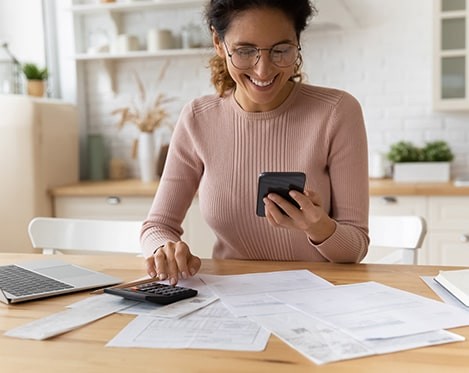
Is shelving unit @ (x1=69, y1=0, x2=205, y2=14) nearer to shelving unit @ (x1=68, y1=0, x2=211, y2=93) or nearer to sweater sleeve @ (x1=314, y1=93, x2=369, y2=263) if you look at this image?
shelving unit @ (x1=68, y1=0, x2=211, y2=93)

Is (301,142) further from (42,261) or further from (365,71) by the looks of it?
(365,71)

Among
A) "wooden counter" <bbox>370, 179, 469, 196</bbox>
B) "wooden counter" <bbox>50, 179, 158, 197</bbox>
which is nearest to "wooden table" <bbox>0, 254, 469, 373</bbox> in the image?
"wooden counter" <bbox>370, 179, 469, 196</bbox>

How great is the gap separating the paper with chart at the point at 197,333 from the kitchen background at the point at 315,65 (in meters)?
2.35

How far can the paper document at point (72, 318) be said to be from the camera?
40.5 inches

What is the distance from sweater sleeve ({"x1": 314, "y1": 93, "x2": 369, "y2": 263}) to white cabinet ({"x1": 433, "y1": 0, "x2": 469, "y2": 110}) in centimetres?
166

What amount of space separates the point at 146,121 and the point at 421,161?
1.53m

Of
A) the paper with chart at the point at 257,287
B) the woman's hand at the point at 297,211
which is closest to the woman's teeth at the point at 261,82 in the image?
the woman's hand at the point at 297,211

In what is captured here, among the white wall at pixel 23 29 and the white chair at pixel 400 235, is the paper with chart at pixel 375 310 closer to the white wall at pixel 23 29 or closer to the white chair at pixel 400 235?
the white chair at pixel 400 235

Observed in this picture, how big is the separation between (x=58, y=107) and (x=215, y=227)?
2045 mm

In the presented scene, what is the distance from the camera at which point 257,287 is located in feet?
4.16

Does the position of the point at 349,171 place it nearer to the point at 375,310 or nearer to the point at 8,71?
the point at 375,310

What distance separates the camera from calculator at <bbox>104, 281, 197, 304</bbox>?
1.15m

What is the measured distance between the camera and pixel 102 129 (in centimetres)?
396

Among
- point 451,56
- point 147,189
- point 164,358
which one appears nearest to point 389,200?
point 451,56
